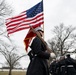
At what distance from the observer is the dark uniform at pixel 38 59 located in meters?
7.29

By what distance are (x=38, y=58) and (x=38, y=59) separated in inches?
0.9

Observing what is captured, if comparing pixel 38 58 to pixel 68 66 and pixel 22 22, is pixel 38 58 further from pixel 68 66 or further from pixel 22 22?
pixel 68 66

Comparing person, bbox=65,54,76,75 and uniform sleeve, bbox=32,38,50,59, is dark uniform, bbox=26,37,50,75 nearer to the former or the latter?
uniform sleeve, bbox=32,38,50,59

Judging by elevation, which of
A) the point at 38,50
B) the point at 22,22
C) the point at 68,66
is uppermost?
the point at 22,22

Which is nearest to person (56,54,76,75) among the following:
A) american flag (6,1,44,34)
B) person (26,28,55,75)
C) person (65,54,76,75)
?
person (65,54,76,75)

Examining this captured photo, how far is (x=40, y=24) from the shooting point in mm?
8461

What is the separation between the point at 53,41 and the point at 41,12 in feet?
162

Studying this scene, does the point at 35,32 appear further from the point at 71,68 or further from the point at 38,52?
the point at 71,68

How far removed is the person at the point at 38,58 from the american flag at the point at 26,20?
91 cm

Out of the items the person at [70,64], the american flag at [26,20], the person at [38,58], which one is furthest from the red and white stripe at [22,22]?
the person at [70,64]

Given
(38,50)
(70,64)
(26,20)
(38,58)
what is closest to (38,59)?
(38,58)

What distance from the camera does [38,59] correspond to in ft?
24.2

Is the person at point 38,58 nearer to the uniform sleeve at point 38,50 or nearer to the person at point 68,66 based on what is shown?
the uniform sleeve at point 38,50

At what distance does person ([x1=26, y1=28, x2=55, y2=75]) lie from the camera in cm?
729
